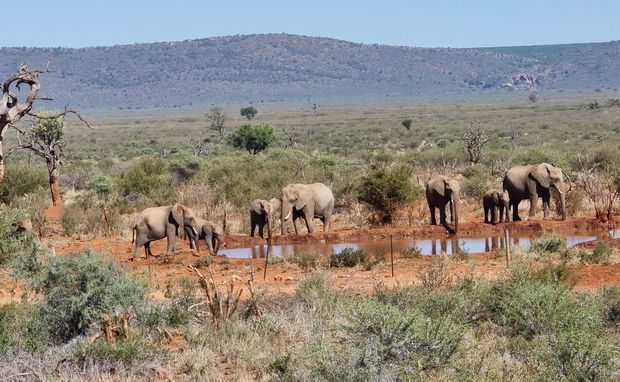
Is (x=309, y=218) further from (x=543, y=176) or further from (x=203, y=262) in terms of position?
(x=203, y=262)

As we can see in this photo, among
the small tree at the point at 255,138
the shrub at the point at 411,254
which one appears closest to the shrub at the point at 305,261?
the shrub at the point at 411,254

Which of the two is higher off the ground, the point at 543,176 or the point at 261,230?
the point at 543,176

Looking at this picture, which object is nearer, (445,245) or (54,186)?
(445,245)

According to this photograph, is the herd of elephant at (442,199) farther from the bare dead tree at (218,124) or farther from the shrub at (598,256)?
the bare dead tree at (218,124)

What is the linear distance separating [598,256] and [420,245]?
6187mm

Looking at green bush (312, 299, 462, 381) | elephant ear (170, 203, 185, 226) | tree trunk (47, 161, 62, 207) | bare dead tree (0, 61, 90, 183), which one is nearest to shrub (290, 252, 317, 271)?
elephant ear (170, 203, 185, 226)

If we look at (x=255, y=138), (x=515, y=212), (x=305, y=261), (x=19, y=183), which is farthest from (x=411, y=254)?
(x=255, y=138)

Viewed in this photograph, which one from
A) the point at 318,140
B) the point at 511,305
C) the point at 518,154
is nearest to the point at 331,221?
the point at 518,154

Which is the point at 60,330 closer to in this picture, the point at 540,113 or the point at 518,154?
the point at 518,154

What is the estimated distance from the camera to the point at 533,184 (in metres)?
26.7

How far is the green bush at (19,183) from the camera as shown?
29750 mm

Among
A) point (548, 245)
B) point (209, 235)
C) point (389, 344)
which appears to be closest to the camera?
point (389, 344)

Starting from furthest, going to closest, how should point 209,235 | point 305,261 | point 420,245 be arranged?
point 420,245
point 209,235
point 305,261

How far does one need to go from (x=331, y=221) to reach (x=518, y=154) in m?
13.7
